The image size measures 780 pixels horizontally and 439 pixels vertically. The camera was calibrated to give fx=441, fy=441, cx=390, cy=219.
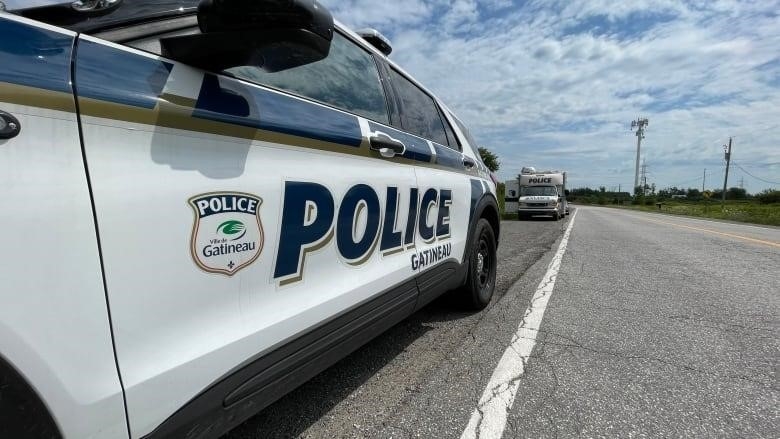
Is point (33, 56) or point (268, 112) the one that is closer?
point (33, 56)

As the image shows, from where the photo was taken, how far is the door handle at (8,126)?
925mm

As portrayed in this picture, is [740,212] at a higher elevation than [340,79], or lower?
lower

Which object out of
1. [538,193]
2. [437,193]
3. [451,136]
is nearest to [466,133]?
[451,136]

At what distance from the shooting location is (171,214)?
1258 mm

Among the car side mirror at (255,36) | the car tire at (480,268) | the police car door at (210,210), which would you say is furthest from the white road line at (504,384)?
the car side mirror at (255,36)

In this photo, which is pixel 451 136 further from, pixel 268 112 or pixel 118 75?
pixel 118 75

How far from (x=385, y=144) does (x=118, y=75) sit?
54.6 inches

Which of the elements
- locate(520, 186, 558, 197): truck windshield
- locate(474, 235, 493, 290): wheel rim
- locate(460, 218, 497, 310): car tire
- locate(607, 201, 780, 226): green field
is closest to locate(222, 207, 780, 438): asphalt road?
locate(460, 218, 497, 310): car tire

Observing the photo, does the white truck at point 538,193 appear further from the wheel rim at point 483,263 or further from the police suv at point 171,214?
the police suv at point 171,214

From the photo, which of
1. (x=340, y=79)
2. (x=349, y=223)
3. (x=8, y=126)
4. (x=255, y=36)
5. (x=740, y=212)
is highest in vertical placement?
(x=340, y=79)

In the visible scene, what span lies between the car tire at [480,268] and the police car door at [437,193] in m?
0.27

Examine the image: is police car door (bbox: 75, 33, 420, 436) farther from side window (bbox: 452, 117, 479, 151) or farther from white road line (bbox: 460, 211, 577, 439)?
side window (bbox: 452, 117, 479, 151)

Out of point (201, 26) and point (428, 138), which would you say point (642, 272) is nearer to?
point (428, 138)

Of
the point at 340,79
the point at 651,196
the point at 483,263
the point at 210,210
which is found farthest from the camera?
the point at 651,196
